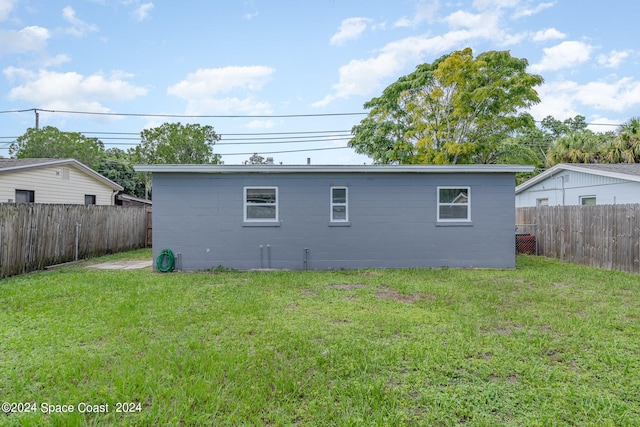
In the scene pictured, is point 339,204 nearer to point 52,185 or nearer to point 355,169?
point 355,169

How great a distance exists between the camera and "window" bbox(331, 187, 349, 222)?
852 centimetres

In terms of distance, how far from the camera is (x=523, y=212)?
1210cm

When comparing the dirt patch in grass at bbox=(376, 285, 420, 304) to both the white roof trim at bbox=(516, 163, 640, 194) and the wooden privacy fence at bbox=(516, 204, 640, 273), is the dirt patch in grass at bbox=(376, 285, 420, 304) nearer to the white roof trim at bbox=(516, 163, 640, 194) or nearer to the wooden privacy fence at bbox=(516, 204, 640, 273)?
the wooden privacy fence at bbox=(516, 204, 640, 273)

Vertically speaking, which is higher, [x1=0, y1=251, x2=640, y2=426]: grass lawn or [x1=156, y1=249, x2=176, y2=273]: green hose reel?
[x1=156, y1=249, x2=176, y2=273]: green hose reel

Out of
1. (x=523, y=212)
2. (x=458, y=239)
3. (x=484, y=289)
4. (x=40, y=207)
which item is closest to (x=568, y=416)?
(x=484, y=289)

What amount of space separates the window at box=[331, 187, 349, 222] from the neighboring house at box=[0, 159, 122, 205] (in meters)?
10.5

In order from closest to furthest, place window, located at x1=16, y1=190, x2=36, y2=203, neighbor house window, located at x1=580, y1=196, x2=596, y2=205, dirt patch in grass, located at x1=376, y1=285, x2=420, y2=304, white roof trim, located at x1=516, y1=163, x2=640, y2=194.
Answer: dirt patch in grass, located at x1=376, y1=285, x2=420, y2=304 < white roof trim, located at x1=516, y1=163, x2=640, y2=194 < window, located at x1=16, y1=190, x2=36, y2=203 < neighbor house window, located at x1=580, y1=196, x2=596, y2=205

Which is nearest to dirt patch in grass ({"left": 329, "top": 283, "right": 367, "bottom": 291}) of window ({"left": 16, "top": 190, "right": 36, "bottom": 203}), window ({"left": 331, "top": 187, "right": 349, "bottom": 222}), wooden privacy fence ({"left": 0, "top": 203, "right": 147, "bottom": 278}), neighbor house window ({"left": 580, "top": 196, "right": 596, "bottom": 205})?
window ({"left": 331, "top": 187, "right": 349, "bottom": 222})

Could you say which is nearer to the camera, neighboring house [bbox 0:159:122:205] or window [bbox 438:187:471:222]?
window [bbox 438:187:471:222]

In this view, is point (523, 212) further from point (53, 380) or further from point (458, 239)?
point (53, 380)

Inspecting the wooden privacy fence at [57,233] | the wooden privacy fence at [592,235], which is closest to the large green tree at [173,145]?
the wooden privacy fence at [57,233]

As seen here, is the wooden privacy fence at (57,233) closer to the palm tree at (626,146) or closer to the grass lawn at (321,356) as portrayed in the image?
the grass lawn at (321,356)

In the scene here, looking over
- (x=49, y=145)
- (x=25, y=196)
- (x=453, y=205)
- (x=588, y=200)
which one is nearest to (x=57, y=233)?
(x=25, y=196)

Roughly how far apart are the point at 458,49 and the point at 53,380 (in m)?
18.7
